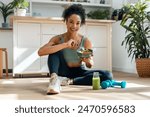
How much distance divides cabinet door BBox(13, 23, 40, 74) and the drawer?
0.09 meters

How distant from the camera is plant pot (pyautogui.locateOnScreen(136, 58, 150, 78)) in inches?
131

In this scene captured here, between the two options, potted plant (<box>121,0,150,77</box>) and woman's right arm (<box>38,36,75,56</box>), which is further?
potted plant (<box>121,0,150,77</box>)

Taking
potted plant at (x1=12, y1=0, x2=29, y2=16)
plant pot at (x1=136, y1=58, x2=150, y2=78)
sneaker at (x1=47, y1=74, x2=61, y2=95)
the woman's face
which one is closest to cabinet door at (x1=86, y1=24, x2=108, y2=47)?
plant pot at (x1=136, y1=58, x2=150, y2=78)

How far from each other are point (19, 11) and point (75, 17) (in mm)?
1422

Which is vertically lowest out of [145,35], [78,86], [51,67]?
[78,86]

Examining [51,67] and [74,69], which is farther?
[74,69]

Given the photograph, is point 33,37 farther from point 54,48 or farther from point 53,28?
point 54,48

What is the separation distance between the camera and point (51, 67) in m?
2.21

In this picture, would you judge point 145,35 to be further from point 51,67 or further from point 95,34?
point 51,67

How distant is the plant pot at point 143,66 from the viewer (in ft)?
11.0

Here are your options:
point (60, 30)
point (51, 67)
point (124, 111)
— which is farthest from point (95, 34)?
point (124, 111)

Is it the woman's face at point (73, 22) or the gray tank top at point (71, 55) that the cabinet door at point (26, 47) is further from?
the woman's face at point (73, 22)

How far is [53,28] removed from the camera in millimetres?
3561

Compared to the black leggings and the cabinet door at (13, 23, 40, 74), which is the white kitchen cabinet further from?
the black leggings
